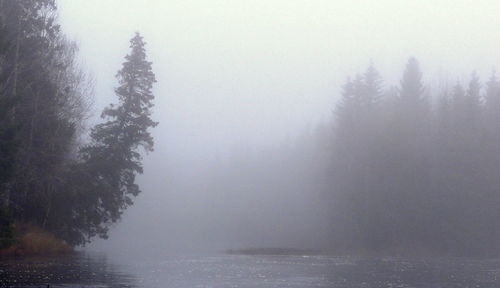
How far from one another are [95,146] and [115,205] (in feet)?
16.4

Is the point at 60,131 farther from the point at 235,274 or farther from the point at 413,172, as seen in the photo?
the point at 413,172

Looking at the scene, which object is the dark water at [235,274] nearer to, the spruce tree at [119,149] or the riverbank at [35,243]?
the riverbank at [35,243]

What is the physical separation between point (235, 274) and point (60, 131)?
1942 centimetres

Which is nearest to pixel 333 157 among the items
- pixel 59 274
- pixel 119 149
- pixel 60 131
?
pixel 119 149

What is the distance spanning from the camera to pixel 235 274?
136 ft

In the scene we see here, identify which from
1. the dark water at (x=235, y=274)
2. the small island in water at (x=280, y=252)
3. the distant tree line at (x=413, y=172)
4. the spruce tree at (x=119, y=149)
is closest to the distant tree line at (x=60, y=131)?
the spruce tree at (x=119, y=149)

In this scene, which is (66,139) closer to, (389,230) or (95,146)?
(95,146)

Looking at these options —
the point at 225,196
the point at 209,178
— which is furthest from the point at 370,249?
the point at 209,178

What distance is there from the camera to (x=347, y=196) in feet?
273

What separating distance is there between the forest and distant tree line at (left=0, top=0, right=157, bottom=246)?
0.10m

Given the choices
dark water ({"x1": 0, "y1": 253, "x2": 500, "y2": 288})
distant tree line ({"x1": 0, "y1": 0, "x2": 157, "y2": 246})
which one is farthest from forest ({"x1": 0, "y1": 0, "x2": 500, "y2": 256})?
dark water ({"x1": 0, "y1": 253, "x2": 500, "y2": 288})

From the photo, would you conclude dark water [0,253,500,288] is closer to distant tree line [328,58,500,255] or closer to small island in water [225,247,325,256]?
small island in water [225,247,325,256]

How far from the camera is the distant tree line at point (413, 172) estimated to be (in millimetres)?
77812

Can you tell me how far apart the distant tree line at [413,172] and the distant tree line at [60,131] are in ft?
80.6
